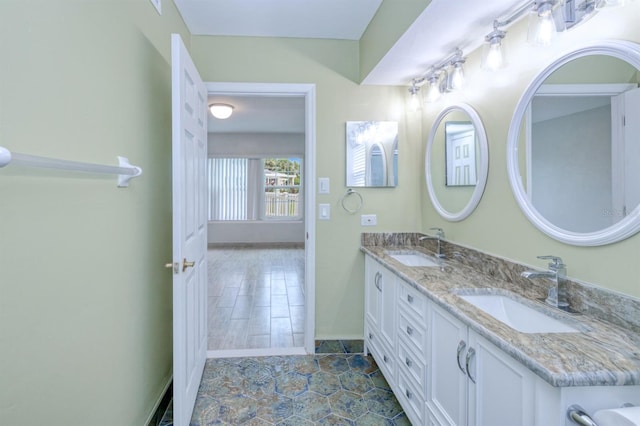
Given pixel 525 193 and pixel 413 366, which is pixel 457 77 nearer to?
pixel 525 193

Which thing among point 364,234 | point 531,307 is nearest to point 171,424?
point 364,234

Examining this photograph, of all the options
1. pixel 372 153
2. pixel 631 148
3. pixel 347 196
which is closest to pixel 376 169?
pixel 372 153

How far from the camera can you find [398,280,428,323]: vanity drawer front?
5.30 ft

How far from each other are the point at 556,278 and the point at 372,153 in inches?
64.6

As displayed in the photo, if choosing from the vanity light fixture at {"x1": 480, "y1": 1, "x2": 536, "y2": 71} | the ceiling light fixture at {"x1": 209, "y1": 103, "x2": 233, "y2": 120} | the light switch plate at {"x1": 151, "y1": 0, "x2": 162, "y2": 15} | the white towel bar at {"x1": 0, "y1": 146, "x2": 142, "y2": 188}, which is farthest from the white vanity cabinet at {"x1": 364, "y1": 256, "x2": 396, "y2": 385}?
the ceiling light fixture at {"x1": 209, "y1": 103, "x2": 233, "y2": 120}

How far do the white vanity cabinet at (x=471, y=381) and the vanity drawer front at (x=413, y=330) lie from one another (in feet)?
0.29

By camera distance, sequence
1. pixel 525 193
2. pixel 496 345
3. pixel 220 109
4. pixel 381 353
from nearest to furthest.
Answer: pixel 496 345 < pixel 525 193 < pixel 381 353 < pixel 220 109

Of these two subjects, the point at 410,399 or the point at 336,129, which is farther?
the point at 336,129

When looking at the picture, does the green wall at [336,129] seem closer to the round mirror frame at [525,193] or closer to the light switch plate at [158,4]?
the light switch plate at [158,4]

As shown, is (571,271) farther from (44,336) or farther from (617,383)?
(44,336)

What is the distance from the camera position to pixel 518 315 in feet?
4.71

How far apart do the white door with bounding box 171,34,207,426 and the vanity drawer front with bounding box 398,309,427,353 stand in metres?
1.18

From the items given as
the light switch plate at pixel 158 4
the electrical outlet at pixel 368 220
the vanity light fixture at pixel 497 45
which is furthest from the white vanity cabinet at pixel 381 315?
the light switch plate at pixel 158 4

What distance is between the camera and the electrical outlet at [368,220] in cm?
274
